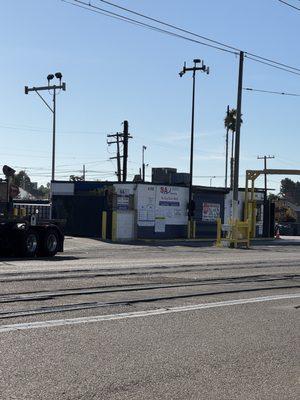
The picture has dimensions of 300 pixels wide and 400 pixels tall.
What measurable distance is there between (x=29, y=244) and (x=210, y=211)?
21592 mm

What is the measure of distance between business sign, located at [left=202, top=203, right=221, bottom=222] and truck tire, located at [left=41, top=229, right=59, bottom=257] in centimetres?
1961

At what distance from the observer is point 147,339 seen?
7.68 metres

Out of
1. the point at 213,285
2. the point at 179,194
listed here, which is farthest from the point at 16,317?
the point at 179,194

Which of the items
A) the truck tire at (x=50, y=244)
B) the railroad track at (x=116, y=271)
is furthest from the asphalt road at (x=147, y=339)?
the truck tire at (x=50, y=244)

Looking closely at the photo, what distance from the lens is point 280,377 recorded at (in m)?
6.20

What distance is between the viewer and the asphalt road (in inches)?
225

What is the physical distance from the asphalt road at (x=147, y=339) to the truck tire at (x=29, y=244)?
7.77 metres

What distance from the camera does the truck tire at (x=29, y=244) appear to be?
71.3 feet

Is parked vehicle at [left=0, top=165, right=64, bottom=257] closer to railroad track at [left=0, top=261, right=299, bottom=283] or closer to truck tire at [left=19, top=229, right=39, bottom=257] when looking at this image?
truck tire at [left=19, top=229, right=39, bottom=257]

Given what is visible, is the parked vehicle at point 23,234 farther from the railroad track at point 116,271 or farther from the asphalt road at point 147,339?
the asphalt road at point 147,339

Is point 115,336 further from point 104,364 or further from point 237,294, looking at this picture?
point 237,294

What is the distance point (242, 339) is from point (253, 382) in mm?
1883

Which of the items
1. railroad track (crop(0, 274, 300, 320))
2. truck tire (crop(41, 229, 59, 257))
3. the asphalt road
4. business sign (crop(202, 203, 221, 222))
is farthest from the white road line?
business sign (crop(202, 203, 221, 222))

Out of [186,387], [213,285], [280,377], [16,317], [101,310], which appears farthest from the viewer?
[213,285]
